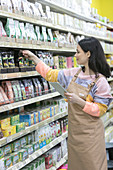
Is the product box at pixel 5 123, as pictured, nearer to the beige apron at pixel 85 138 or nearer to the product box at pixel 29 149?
the product box at pixel 29 149

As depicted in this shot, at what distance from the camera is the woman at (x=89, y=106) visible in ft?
6.09

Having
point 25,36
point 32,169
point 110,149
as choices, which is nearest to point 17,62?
point 25,36

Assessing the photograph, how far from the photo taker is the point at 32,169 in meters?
2.62

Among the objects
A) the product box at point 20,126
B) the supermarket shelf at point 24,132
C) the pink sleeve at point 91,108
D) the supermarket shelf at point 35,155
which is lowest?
the supermarket shelf at point 35,155

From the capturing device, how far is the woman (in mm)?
1857

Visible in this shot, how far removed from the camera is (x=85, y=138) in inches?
75.2

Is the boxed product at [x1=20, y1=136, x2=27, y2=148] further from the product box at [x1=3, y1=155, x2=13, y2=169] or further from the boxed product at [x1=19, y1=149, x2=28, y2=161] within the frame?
the product box at [x1=3, y1=155, x2=13, y2=169]

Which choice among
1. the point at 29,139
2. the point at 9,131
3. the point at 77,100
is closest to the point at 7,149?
the point at 9,131

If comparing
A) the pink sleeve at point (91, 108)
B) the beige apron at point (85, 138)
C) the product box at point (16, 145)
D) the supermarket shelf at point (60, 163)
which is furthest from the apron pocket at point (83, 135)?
the supermarket shelf at point (60, 163)

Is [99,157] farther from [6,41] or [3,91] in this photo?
[6,41]

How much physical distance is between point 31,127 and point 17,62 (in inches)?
31.2

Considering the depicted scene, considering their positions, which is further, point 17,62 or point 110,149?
point 110,149

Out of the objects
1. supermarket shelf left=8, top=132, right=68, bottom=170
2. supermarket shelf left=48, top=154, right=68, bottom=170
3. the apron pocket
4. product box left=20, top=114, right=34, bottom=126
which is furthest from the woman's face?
supermarket shelf left=48, top=154, right=68, bottom=170

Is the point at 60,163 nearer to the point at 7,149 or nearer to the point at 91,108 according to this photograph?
the point at 7,149
